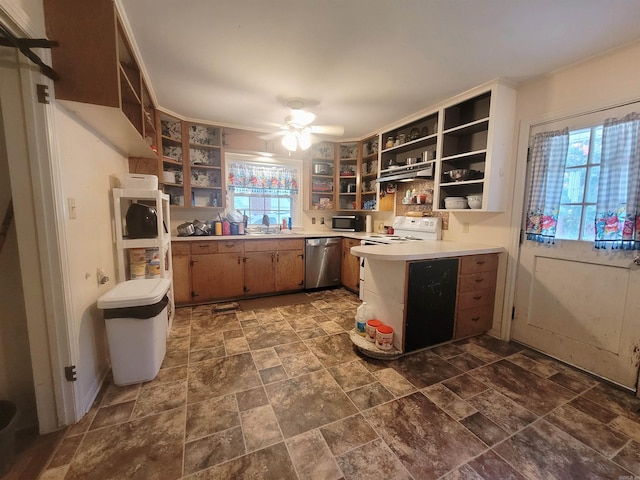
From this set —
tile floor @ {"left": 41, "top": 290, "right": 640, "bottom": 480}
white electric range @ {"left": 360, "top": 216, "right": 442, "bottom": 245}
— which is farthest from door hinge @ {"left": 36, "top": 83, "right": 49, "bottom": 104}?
white electric range @ {"left": 360, "top": 216, "right": 442, "bottom": 245}

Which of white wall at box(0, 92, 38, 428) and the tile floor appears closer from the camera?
the tile floor

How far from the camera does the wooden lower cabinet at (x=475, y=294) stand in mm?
2457

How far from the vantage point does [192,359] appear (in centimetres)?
218

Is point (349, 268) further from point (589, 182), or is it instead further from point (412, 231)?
point (589, 182)

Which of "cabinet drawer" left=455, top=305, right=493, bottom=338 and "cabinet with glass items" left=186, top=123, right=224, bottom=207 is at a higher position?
"cabinet with glass items" left=186, top=123, right=224, bottom=207

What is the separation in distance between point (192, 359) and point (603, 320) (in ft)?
10.7

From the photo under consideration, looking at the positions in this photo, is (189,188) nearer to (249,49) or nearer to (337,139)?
(249,49)

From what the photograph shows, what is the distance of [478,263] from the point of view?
2.51m

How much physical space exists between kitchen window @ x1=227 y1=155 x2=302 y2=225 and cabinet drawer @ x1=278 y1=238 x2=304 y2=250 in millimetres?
660

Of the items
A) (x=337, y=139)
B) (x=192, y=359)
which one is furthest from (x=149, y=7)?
(x=337, y=139)

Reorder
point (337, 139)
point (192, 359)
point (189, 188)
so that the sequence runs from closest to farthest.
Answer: point (192, 359)
point (189, 188)
point (337, 139)

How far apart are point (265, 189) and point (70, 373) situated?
317 cm

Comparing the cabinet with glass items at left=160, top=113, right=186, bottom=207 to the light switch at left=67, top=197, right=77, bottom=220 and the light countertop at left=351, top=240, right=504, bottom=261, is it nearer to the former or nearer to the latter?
the light switch at left=67, top=197, right=77, bottom=220

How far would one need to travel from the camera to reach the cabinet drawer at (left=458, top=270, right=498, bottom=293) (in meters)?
2.45
